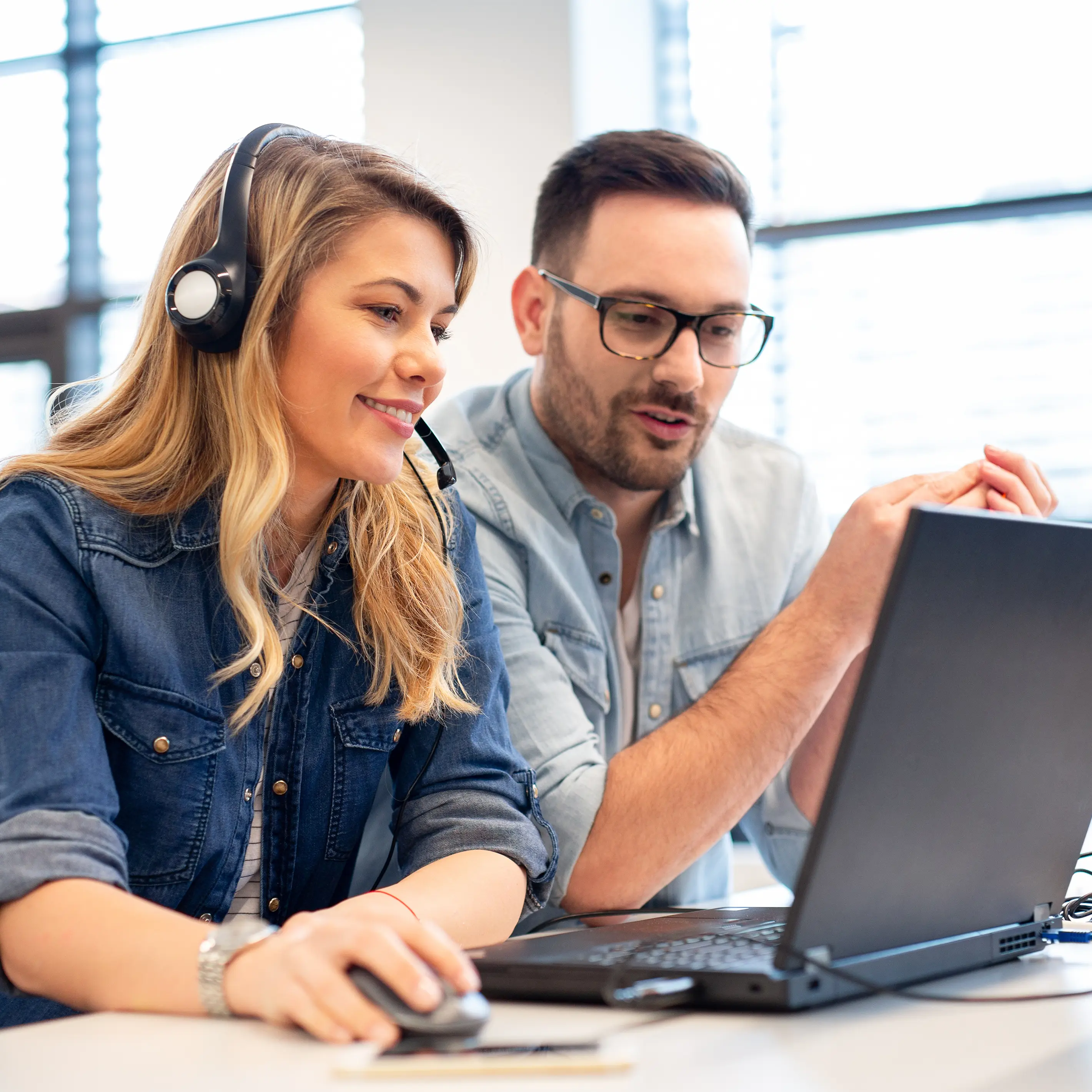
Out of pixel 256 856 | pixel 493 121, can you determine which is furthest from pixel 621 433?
pixel 493 121

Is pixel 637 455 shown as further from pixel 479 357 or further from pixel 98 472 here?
pixel 479 357

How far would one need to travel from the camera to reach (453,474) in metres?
1.27

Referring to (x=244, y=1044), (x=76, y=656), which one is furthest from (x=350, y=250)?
(x=244, y=1044)

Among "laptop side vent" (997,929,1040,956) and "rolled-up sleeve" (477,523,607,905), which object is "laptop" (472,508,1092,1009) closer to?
"laptop side vent" (997,929,1040,956)

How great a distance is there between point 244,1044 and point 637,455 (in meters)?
1.04

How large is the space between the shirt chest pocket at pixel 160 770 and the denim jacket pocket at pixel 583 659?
521 millimetres

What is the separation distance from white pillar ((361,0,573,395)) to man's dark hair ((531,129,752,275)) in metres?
0.69

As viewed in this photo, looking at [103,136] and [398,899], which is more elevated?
[103,136]

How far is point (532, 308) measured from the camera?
1705 mm

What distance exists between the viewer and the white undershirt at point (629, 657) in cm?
157

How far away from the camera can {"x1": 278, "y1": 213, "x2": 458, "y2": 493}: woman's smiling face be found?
1143 mm

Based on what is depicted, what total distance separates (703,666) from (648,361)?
0.39m

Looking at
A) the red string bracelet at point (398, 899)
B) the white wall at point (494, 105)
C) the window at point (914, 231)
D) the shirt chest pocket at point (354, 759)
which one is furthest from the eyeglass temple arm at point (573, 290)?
the window at point (914, 231)

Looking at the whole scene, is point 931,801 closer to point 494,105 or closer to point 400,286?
point 400,286
